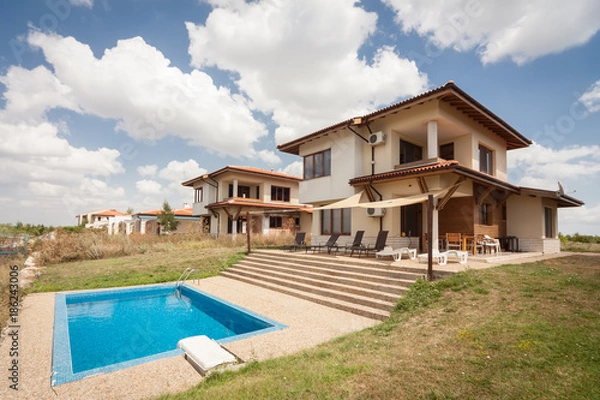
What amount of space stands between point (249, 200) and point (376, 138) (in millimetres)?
16542

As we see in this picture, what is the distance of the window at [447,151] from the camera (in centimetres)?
1616

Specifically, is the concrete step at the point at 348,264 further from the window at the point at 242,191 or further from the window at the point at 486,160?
the window at the point at 242,191

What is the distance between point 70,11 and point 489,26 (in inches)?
563

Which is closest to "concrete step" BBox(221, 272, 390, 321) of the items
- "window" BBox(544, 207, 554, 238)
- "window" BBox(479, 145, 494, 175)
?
"window" BBox(479, 145, 494, 175)

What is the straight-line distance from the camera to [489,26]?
37.6 ft

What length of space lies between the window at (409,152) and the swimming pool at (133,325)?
38.6 feet

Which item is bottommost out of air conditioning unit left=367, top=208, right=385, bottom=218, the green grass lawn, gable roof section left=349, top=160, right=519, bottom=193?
the green grass lawn

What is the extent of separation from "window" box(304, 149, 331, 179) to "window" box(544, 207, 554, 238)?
12.2 meters

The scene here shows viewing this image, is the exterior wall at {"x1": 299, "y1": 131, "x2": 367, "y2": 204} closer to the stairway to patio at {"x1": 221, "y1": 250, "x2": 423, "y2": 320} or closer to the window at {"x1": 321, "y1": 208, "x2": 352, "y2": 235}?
the window at {"x1": 321, "y1": 208, "x2": 352, "y2": 235}

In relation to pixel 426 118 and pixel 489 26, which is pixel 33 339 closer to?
pixel 426 118

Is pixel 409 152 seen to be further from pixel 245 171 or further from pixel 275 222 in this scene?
pixel 275 222

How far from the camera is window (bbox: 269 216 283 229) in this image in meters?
31.0

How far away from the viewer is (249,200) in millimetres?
29219

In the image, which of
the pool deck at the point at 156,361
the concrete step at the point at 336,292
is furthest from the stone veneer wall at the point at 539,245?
the concrete step at the point at 336,292
